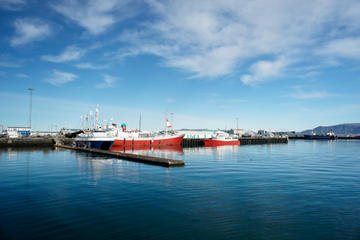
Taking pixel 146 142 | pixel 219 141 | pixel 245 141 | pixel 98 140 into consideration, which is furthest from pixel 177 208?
pixel 245 141

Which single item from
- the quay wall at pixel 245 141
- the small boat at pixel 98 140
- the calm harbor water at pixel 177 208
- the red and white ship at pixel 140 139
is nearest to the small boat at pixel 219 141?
the quay wall at pixel 245 141

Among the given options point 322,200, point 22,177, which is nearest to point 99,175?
point 22,177

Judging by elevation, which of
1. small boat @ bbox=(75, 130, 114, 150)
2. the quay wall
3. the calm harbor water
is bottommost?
the calm harbor water

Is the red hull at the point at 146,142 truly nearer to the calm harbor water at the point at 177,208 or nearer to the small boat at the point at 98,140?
the small boat at the point at 98,140

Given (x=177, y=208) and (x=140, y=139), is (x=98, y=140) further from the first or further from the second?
(x=177, y=208)

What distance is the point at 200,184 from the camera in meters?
21.4

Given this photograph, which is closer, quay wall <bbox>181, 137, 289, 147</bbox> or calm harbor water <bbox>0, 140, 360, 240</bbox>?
calm harbor water <bbox>0, 140, 360, 240</bbox>

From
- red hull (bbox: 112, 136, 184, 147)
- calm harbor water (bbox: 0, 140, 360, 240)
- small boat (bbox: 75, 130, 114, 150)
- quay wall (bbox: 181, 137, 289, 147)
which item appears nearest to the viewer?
calm harbor water (bbox: 0, 140, 360, 240)

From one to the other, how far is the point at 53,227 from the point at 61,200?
4.97m

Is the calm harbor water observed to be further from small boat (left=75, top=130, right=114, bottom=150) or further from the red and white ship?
the red and white ship

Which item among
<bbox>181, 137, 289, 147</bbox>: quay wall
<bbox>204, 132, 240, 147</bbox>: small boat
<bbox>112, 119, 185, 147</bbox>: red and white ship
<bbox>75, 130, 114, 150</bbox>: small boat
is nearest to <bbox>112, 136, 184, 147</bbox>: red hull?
<bbox>112, 119, 185, 147</bbox>: red and white ship

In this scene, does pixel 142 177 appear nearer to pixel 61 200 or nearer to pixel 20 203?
pixel 61 200

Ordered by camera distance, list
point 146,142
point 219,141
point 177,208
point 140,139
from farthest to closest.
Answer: point 219,141 < point 146,142 < point 140,139 < point 177,208

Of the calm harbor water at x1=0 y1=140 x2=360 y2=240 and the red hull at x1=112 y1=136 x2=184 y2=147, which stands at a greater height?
the red hull at x1=112 y1=136 x2=184 y2=147
